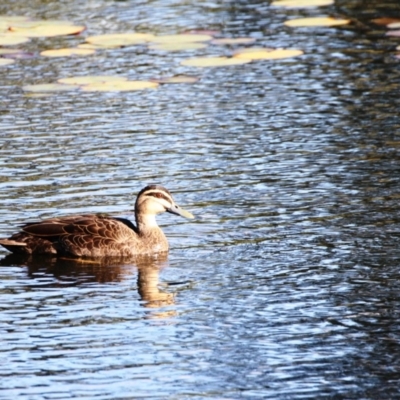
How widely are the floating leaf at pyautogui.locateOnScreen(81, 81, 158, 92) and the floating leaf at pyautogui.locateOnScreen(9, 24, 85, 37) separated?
9.55 feet

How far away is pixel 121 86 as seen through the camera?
18781mm

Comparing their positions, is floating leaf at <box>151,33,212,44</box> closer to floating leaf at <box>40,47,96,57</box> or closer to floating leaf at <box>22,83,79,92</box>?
floating leaf at <box>40,47,96,57</box>

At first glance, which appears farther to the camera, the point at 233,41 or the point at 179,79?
the point at 233,41

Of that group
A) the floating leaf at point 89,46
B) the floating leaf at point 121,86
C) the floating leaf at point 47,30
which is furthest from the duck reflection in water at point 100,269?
the floating leaf at point 47,30

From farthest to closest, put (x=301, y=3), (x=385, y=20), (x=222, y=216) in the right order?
(x=301, y=3), (x=385, y=20), (x=222, y=216)

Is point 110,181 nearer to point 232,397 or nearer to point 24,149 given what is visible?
point 24,149

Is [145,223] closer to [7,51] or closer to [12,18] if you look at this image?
[7,51]

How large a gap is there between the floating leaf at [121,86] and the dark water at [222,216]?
162 millimetres

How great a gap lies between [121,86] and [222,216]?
575 centimetres

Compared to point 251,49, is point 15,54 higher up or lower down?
higher up

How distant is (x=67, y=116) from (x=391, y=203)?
5.97 m

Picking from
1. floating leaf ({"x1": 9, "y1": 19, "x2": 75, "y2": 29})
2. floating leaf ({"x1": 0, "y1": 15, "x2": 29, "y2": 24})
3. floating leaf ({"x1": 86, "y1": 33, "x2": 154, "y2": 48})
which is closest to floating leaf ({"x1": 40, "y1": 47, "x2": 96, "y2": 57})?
floating leaf ({"x1": 86, "y1": 33, "x2": 154, "y2": 48})

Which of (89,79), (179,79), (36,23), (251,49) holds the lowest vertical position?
(179,79)

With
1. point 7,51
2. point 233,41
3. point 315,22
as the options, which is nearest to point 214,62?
point 233,41
